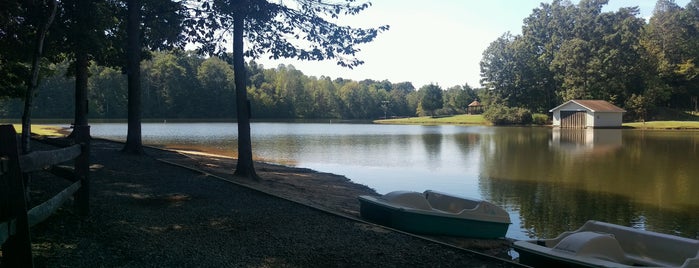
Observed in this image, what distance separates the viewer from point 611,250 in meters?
6.95

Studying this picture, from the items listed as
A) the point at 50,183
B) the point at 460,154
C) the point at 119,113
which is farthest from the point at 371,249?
the point at 119,113

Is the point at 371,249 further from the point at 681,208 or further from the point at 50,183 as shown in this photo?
the point at 681,208

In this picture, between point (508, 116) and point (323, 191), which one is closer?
point (323, 191)

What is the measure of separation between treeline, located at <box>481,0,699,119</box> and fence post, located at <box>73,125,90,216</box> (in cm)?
7904

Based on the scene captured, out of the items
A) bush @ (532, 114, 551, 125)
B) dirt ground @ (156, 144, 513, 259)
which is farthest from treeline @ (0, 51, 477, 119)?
dirt ground @ (156, 144, 513, 259)

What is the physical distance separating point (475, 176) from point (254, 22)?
443 inches

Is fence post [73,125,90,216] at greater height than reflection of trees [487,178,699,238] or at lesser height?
greater

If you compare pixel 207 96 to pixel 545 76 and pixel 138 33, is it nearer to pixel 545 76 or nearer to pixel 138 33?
pixel 545 76

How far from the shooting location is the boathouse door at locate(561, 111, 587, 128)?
6500 cm

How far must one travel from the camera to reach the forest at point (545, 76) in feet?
247

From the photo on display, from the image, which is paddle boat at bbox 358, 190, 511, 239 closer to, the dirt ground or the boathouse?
the dirt ground

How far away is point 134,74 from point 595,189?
17207 mm

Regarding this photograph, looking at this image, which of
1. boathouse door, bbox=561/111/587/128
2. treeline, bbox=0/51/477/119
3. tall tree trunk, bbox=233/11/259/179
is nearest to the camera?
tall tree trunk, bbox=233/11/259/179

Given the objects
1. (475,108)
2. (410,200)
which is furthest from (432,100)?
(410,200)
